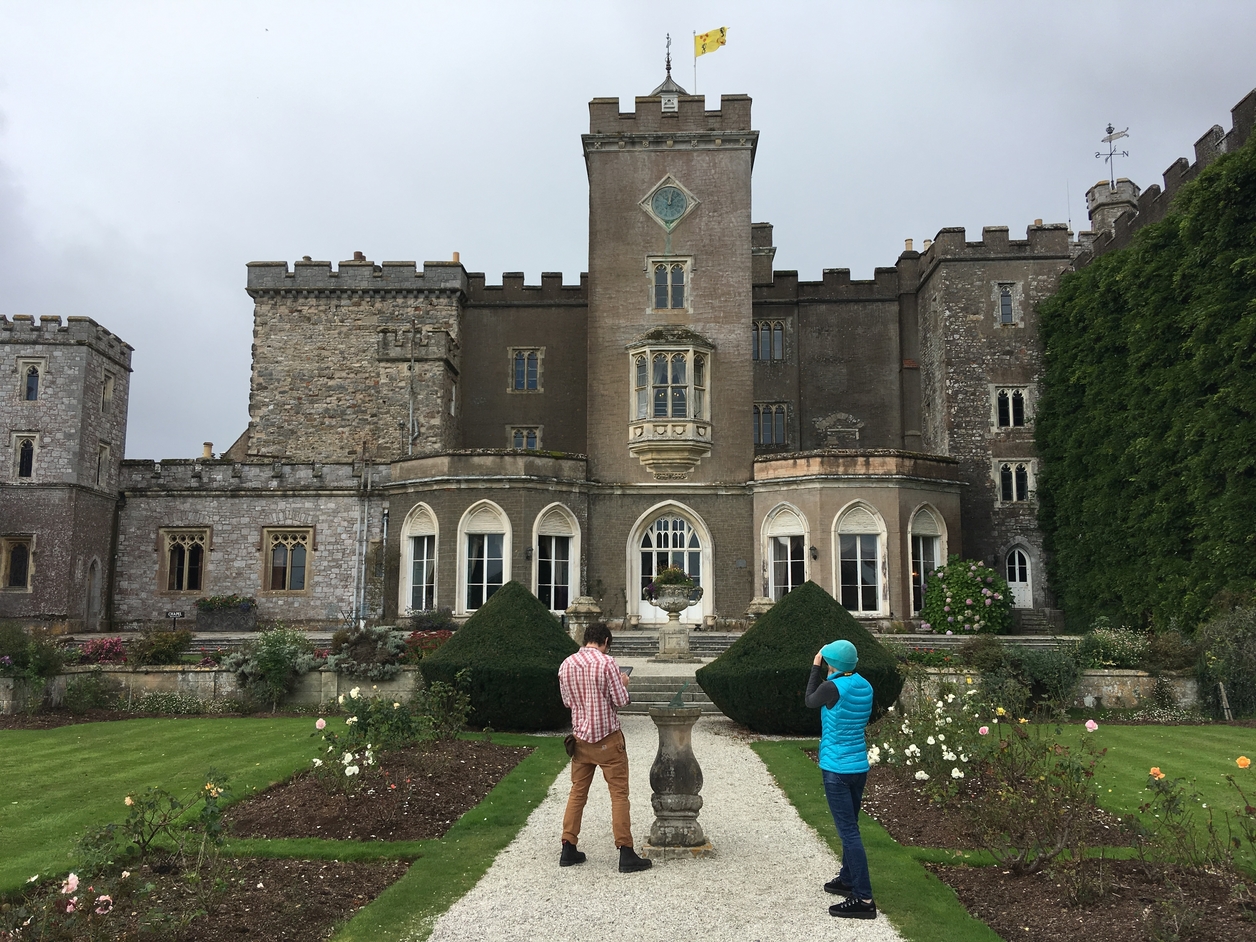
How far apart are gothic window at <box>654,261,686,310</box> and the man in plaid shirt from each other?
2063 cm

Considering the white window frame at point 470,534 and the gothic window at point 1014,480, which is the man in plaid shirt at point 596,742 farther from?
the gothic window at point 1014,480

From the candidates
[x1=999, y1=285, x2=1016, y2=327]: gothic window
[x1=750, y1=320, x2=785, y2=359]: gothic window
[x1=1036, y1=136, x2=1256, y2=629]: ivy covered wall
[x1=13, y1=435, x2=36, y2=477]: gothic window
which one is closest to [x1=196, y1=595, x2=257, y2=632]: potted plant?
[x1=13, y1=435, x2=36, y2=477]: gothic window

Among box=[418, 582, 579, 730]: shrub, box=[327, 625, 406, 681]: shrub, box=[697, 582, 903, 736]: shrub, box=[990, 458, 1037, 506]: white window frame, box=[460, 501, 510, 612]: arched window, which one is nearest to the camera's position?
box=[697, 582, 903, 736]: shrub

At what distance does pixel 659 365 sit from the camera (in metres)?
26.5

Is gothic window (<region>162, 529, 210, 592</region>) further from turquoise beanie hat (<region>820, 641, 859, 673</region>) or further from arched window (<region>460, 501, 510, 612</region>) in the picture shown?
turquoise beanie hat (<region>820, 641, 859, 673</region>)

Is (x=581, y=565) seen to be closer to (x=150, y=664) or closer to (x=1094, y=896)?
(x=150, y=664)

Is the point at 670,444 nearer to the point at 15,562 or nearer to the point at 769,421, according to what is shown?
the point at 769,421

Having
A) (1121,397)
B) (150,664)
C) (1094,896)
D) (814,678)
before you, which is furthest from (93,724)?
(1121,397)

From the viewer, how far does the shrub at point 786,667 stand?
1274 cm

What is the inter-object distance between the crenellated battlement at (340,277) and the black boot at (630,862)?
27085 millimetres

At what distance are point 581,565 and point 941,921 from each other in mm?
19654

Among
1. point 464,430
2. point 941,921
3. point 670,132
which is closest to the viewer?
point 941,921

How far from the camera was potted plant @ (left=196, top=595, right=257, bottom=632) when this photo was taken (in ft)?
83.8

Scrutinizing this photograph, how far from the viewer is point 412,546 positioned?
25.8 meters
